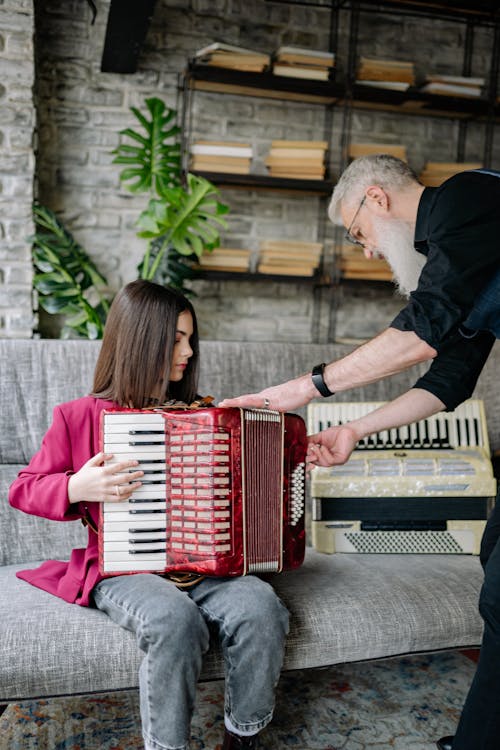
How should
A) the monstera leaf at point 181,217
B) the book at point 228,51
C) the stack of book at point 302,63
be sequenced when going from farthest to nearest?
the stack of book at point 302,63, the book at point 228,51, the monstera leaf at point 181,217

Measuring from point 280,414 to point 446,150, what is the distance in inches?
123

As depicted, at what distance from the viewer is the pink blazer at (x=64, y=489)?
160 centimetres

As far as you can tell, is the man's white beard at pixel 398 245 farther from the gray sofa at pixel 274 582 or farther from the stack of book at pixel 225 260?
the stack of book at pixel 225 260

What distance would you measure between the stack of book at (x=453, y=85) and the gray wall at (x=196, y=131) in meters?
0.29

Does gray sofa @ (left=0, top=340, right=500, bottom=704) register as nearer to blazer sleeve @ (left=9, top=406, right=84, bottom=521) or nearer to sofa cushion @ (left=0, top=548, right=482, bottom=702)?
sofa cushion @ (left=0, top=548, right=482, bottom=702)

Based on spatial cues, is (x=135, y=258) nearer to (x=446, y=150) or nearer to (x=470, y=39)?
(x=446, y=150)

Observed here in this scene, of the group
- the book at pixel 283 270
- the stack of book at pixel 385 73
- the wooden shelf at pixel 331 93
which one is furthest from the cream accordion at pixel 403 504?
the stack of book at pixel 385 73

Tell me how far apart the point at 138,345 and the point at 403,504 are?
3.21 feet

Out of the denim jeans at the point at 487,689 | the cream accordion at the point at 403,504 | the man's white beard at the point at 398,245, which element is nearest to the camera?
the denim jeans at the point at 487,689

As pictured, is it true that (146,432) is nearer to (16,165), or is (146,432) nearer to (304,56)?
(16,165)

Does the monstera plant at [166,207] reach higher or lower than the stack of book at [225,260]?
higher

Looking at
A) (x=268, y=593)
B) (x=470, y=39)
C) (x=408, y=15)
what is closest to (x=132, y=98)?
(x=408, y=15)

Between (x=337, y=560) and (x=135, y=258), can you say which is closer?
(x=337, y=560)

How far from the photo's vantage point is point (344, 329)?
414cm
